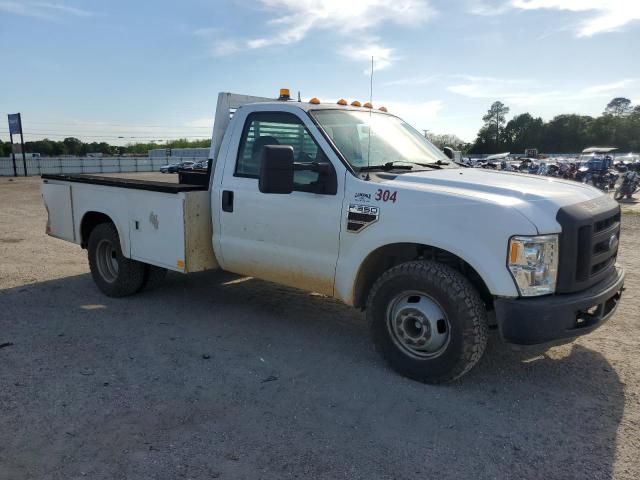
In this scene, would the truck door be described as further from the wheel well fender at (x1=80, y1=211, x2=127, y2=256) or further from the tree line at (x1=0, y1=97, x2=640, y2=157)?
the tree line at (x1=0, y1=97, x2=640, y2=157)

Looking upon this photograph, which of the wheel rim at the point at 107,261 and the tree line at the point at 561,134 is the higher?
the tree line at the point at 561,134

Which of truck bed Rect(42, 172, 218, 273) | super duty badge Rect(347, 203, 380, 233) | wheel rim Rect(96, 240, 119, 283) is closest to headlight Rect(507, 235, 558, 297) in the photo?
super duty badge Rect(347, 203, 380, 233)

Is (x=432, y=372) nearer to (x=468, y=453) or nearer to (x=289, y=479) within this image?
(x=468, y=453)

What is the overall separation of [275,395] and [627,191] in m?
18.5

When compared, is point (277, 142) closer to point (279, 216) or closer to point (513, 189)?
point (279, 216)

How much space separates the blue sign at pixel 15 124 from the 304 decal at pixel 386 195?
3868 centimetres

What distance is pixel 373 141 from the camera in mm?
4578

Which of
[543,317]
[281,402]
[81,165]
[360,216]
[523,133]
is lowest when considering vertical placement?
[281,402]

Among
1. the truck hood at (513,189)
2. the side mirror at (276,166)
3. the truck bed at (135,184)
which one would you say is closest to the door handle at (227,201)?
the truck bed at (135,184)

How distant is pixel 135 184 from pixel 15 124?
36.5 meters

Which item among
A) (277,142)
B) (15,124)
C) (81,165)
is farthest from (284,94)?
(81,165)

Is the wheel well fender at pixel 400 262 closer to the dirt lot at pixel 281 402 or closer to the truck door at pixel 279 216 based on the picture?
the truck door at pixel 279 216

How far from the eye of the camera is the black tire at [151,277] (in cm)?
608

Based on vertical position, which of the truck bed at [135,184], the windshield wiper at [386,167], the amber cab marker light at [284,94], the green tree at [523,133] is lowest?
the truck bed at [135,184]
